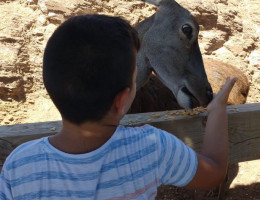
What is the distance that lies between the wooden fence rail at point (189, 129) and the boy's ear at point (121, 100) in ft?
2.41

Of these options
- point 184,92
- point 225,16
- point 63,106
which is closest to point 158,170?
point 63,106

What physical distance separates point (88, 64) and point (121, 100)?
172 mm

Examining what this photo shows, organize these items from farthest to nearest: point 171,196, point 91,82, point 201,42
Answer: point 201,42
point 171,196
point 91,82

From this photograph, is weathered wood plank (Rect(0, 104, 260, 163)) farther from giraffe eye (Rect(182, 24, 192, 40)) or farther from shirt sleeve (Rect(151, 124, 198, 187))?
giraffe eye (Rect(182, 24, 192, 40))

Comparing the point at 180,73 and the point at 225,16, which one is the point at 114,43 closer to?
the point at 180,73

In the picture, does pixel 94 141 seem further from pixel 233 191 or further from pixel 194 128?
pixel 233 191

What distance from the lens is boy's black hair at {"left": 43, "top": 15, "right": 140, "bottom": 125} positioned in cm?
94

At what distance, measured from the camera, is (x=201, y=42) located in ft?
19.8

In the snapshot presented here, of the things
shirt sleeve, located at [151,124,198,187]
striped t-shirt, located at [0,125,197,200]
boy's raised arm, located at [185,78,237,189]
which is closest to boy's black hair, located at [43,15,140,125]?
striped t-shirt, located at [0,125,197,200]

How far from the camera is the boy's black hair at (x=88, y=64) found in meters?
0.94

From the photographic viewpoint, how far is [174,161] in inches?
43.1

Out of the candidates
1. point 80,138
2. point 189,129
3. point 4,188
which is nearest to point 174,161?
point 80,138

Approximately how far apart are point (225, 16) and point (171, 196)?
13.5 feet

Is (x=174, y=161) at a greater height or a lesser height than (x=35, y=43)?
greater
